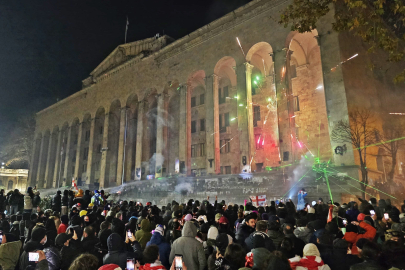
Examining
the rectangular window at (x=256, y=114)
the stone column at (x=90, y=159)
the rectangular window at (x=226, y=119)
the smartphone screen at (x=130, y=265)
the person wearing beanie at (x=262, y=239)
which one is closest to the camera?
the smartphone screen at (x=130, y=265)

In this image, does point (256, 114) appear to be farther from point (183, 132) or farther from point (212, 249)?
point (212, 249)

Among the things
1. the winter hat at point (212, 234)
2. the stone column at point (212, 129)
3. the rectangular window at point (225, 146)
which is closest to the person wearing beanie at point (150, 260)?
the winter hat at point (212, 234)

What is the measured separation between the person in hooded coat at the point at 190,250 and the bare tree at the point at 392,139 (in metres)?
19.2

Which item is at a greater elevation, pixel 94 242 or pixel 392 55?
pixel 392 55

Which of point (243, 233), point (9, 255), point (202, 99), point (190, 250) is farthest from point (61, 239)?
point (202, 99)

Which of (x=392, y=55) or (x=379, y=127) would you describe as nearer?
(x=392, y=55)

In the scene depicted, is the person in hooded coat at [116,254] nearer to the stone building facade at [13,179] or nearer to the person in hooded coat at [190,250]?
the person in hooded coat at [190,250]

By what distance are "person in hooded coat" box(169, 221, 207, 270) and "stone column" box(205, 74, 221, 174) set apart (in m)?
18.9

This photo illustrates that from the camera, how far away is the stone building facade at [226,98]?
1977 centimetres

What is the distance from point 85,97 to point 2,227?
37081 mm

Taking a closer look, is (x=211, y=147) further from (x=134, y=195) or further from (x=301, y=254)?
(x=301, y=254)

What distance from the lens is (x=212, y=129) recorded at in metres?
24.3

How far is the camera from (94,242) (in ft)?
16.6

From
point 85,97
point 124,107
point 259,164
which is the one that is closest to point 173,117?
point 124,107
